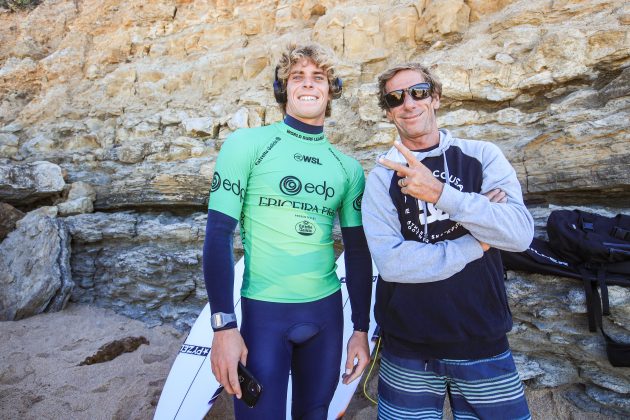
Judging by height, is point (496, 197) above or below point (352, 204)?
above

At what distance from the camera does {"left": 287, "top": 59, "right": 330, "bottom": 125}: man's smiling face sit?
82.4 inches

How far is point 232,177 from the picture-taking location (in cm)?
188

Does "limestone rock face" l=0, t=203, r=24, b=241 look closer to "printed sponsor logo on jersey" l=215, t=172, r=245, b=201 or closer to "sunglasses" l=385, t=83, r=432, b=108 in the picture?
"printed sponsor logo on jersey" l=215, t=172, r=245, b=201

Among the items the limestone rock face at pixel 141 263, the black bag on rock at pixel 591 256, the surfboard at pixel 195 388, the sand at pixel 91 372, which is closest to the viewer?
the black bag on rock at pixel 591 256

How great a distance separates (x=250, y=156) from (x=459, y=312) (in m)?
1.22

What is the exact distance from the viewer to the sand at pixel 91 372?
10.5 ft

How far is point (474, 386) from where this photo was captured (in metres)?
1.75

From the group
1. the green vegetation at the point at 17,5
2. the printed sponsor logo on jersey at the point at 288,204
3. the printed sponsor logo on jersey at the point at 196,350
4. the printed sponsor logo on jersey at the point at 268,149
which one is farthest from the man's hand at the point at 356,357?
the green vegetation at the point at 17,5

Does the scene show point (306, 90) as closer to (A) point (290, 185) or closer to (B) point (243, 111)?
(A) point (290, 185)

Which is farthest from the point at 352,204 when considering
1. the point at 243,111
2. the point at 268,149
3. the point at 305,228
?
the point at 243,111

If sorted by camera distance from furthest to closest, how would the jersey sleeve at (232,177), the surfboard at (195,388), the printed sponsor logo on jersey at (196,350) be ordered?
the printed sponsor logo on jersey at (196,350) < the surfboard at (195,388) < the jersey sleeve at (232,177)

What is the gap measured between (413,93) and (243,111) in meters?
4.51

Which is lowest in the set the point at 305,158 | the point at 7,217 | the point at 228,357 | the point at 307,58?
the point at 7,217

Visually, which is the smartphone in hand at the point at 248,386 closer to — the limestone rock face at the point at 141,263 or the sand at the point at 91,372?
the sand at the point at 91,372
